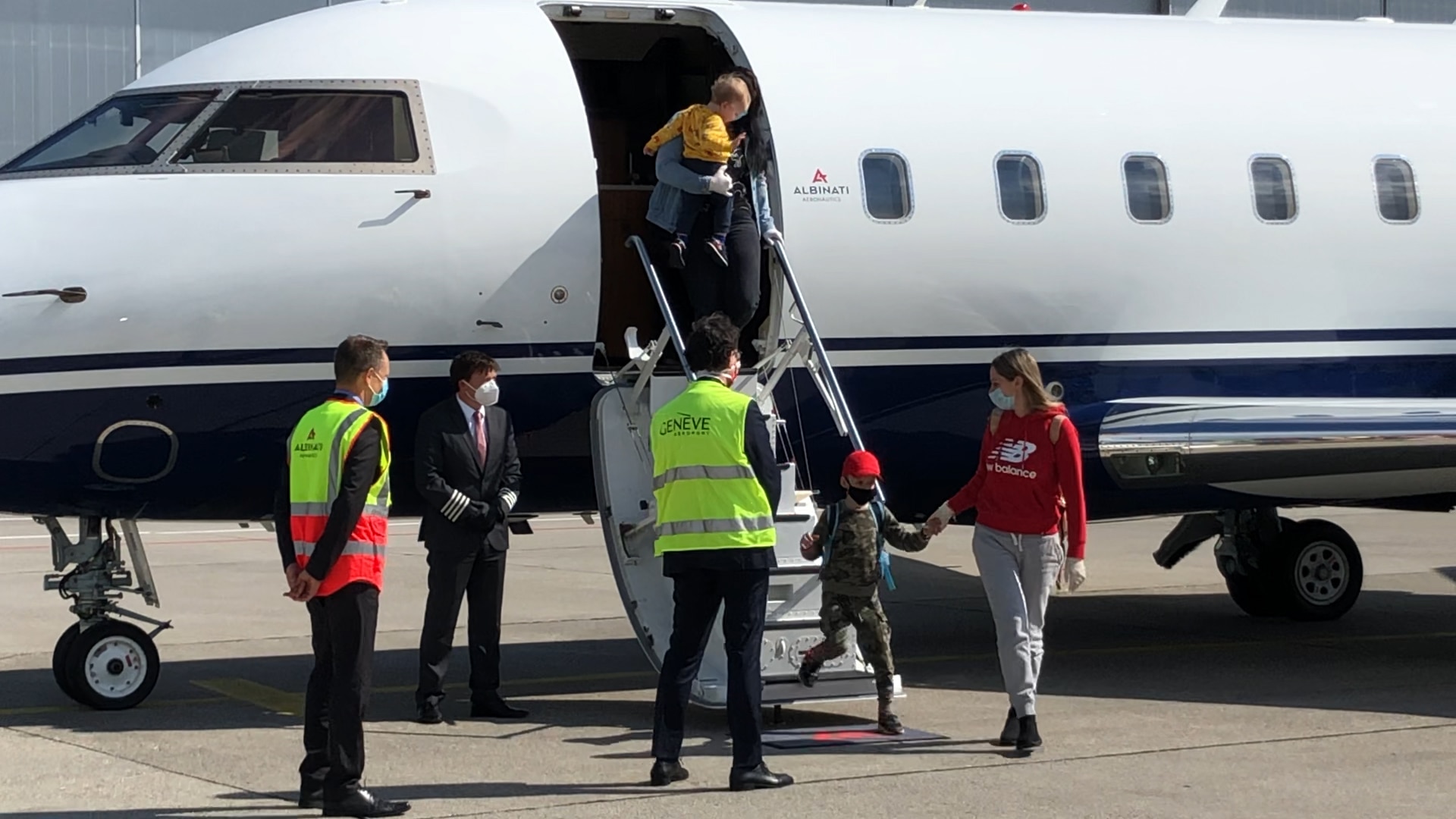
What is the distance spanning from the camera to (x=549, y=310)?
425 inches

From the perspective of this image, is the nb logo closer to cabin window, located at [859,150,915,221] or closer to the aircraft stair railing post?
the aircraft stair railing post

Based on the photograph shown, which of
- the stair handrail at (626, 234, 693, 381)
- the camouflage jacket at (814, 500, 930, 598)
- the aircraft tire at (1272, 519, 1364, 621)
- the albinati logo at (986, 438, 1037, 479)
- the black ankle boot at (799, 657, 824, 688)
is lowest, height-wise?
the aircraft tire at (1272, 519, 1364, 621)

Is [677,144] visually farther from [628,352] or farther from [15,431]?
[15,431]

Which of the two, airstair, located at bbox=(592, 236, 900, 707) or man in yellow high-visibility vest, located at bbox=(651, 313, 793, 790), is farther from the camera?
airstair, located at bbox=(592, 236, 900, 707)

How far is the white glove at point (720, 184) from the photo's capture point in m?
10.5

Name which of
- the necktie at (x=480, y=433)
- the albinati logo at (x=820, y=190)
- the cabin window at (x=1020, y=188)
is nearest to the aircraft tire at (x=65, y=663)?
the necktie at (x=480, y=433)

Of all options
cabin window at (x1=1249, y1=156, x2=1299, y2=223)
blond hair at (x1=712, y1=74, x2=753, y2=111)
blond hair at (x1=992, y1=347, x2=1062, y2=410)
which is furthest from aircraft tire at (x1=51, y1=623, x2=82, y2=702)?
cabin window at (x1=1249, y1=156, x2=1299, y2=223)

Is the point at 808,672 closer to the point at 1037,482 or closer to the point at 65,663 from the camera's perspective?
the point at 1037,482

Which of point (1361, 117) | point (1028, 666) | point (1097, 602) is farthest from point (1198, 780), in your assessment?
point (1097, 602)

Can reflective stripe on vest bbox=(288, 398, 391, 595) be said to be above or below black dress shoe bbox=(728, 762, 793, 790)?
above

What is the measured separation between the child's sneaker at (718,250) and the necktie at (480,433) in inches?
59.0

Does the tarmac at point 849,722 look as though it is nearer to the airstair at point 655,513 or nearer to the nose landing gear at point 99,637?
the nose landing gear at point 99,637

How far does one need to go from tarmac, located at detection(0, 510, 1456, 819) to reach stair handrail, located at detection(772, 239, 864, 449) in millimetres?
1517

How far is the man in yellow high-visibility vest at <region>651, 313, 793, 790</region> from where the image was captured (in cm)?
830
